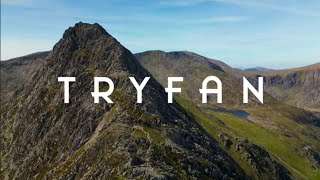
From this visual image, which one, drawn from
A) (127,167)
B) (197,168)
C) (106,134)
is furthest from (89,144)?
(197,168)

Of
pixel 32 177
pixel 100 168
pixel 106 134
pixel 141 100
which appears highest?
pixel 141 100

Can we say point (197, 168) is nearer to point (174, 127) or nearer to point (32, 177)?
point (174, 127)

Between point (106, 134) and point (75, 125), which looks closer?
point (106, 134)

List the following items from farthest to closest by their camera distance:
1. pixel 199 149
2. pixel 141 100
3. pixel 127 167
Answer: pixel 141 100, pixel 199 149, pixel 127 167

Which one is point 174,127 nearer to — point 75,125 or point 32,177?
point 75,125

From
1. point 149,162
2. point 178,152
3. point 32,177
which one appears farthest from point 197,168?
point 32,177

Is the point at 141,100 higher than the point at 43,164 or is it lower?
higher

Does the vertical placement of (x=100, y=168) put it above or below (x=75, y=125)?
below

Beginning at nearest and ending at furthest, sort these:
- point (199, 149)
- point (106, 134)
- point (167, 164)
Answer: point (167, 164), point (106, 134), point (199, 149)

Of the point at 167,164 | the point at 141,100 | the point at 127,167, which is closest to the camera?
the point at 127,167
